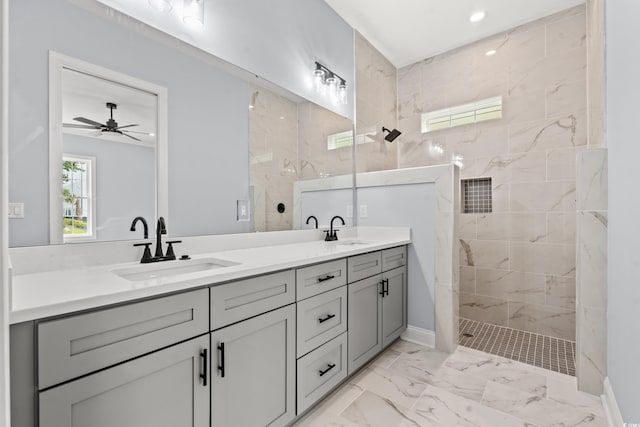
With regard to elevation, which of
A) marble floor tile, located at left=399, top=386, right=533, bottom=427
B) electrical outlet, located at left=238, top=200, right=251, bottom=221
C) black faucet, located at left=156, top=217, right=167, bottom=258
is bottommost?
marble floor tile, located at left=399, top=386, right=533, bottom=427

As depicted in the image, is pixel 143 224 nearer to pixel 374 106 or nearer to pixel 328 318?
pixel 328 318

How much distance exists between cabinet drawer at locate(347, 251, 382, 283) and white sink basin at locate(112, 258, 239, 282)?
75 centimetres

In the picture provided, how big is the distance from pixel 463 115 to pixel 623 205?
79.4 inches

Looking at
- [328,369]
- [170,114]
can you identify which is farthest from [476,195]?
[170,114]

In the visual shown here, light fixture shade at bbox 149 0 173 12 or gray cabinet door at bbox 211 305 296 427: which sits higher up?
light fixture shade at bbox 149 0 173 12

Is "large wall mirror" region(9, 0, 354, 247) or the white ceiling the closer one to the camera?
"large wall mirror" region(9, 0, 354, 247)

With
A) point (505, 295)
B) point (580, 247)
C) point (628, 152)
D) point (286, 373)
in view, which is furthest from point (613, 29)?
point (286, 373)

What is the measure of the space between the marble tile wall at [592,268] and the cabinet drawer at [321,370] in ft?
4.59

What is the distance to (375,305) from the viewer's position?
209 centimetres

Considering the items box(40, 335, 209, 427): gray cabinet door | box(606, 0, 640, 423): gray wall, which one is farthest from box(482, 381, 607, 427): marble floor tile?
box(40, 335, 209, 427): gray cabinet door

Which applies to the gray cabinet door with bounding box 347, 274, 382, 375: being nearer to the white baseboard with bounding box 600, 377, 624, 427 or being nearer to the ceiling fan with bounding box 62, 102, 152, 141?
the white baseboard with bounding box 600, 377, 624, 427

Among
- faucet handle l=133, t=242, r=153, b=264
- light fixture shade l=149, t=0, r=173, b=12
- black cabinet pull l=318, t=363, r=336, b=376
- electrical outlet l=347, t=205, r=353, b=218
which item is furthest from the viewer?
electrical outlet l=347, t=205, r=353, b=218

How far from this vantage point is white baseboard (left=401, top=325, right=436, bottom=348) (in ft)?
7.94

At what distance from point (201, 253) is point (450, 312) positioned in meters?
1.87
